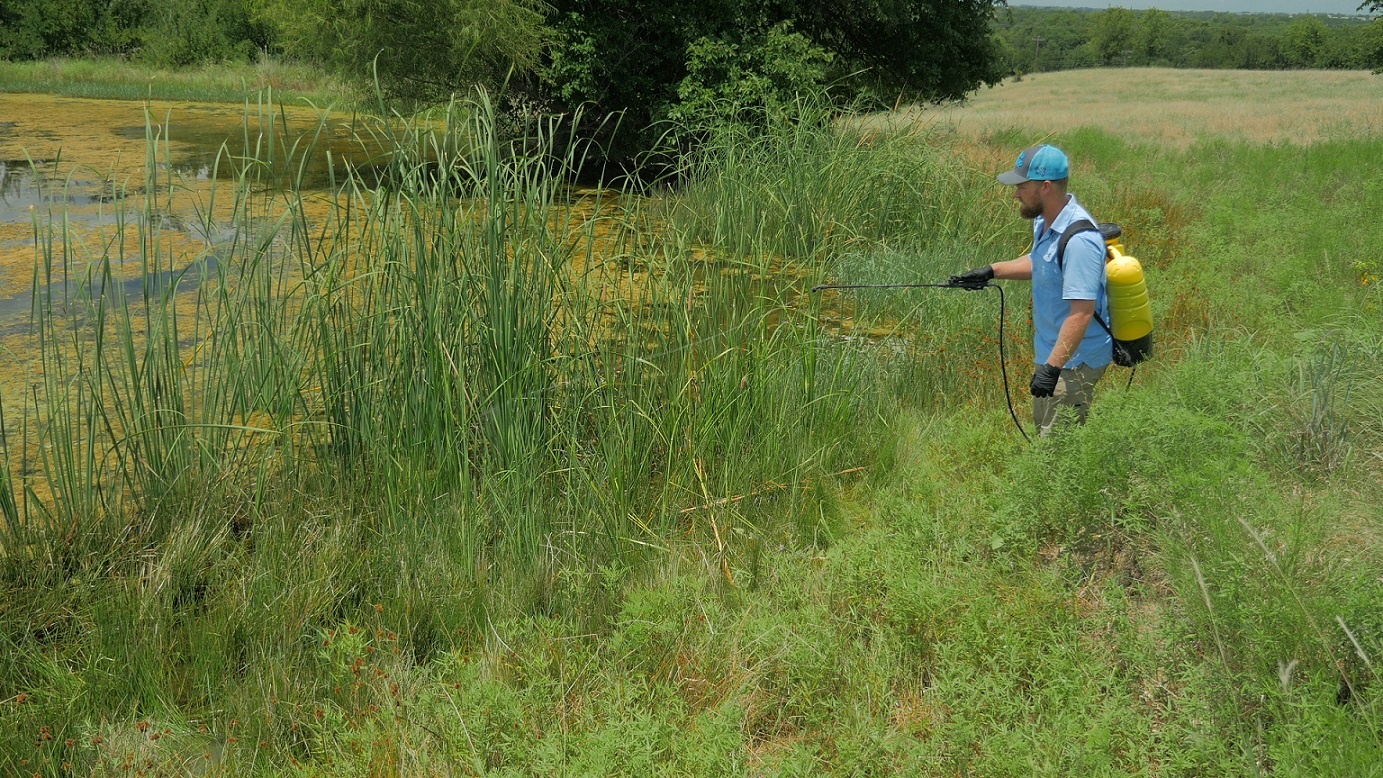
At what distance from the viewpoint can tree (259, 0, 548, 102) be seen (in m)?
11.8

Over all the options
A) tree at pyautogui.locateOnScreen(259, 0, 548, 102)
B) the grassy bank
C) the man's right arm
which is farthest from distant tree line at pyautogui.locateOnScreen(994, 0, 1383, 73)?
the man's right arm

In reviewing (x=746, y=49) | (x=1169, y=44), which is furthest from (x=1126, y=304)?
(x=1169, y=44)

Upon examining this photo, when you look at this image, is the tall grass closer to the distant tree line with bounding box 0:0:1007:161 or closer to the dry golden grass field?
the dry golden grass field

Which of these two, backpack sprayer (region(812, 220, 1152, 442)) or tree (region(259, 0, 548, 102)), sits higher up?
tree (region(259, 0, 548, 102))

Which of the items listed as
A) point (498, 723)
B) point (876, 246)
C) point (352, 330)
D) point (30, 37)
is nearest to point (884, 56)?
point (876, 246)

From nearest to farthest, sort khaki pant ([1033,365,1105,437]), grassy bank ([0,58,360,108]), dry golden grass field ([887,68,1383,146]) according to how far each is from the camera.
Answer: khaki pant ([1033,365,1105,437]) < dry golden grass field ([887,68,1383,146]) < grassy bank ([0,58,360,108])

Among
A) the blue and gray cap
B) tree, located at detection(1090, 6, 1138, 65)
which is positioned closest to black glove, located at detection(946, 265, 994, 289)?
the blue and gray cap

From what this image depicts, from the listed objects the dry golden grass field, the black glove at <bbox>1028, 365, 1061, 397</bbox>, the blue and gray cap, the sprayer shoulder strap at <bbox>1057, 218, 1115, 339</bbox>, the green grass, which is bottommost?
the green grass

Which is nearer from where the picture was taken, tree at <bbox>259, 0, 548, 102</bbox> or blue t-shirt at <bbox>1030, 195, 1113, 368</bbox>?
blue t-shirt at <bbox>1030, 195, 1113, 368</bbox>

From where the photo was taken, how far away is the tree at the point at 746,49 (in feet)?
40.1

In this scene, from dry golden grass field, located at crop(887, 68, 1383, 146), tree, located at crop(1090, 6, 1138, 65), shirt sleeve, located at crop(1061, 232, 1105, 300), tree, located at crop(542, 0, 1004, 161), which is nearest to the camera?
shirt sleeve, located at crop(1061, 232, 1105, 300)

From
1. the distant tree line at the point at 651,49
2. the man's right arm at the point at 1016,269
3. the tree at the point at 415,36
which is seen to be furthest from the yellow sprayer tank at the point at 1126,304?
the tree at the point at 415,36

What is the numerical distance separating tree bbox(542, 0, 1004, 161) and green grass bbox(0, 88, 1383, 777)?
7.50 m

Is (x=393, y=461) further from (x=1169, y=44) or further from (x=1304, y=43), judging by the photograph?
(x=1169, y=44)
